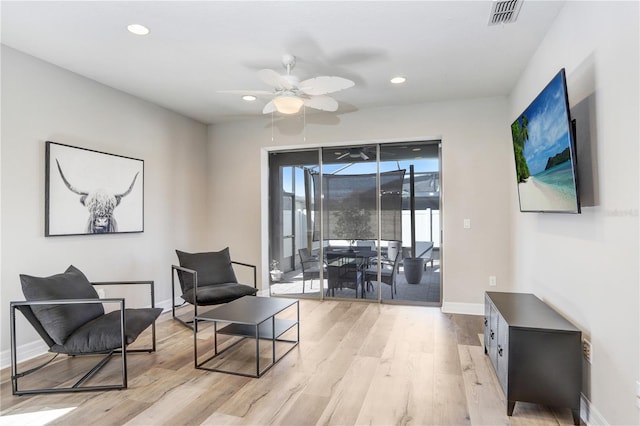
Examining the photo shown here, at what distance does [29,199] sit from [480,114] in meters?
4.84

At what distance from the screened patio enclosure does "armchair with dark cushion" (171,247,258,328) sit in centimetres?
125

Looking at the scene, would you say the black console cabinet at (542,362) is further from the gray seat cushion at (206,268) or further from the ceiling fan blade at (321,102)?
the gray seat cushion at (206,268)

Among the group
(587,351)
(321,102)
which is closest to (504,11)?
(321,102)

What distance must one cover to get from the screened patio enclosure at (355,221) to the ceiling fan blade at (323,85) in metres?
2.19

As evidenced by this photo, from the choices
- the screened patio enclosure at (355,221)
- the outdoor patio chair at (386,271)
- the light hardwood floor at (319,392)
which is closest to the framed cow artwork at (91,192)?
A: the light hardwood floor at (319,392)

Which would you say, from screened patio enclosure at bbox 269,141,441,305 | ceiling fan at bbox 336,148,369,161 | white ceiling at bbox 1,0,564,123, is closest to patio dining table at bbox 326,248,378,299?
screened patio enclosure at bbox 269,141,441,305

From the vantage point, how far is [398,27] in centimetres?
275

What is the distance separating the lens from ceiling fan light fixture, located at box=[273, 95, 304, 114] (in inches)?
119

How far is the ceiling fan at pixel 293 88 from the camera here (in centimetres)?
275

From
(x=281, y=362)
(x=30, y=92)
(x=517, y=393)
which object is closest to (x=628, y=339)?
(x=517, y=393)

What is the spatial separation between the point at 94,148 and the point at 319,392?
328 cm

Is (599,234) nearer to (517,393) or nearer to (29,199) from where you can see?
(517,393)

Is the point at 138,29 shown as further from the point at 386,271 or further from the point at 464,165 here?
the point at 386,271

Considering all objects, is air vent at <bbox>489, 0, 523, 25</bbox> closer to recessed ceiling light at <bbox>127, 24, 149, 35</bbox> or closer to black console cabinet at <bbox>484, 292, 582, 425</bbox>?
black console cabinet at <bbox>484, 292, 582, 425</bbox>
